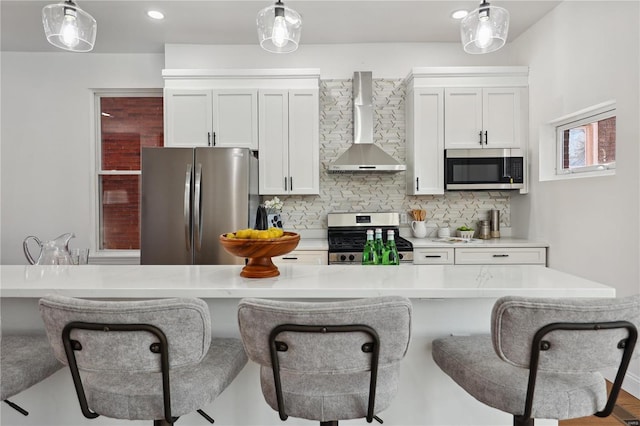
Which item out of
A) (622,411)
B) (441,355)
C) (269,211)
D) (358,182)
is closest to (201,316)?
(441,355)

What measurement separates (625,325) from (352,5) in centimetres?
303

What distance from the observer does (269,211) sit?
3.93 m

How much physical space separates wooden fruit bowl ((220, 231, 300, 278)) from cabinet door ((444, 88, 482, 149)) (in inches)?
105

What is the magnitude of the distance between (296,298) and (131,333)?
606mm

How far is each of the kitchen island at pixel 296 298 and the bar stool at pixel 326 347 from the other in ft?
1.08

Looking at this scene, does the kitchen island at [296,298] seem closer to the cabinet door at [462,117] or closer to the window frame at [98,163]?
the cabinet door at [462,117]

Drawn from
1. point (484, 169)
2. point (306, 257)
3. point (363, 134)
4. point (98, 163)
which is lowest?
point (306, 257)

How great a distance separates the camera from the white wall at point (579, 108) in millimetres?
2420

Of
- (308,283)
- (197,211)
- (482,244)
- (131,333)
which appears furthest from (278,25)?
(482,244)

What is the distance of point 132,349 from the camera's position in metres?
1.06

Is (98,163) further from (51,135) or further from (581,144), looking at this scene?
(581,144)

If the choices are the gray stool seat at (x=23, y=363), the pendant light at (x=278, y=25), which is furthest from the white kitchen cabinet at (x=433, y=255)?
the gray stool seat at (x=23, y=363)

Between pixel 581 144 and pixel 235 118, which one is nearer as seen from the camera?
pixel 581 144

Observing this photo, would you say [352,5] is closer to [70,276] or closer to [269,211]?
[269,211]
